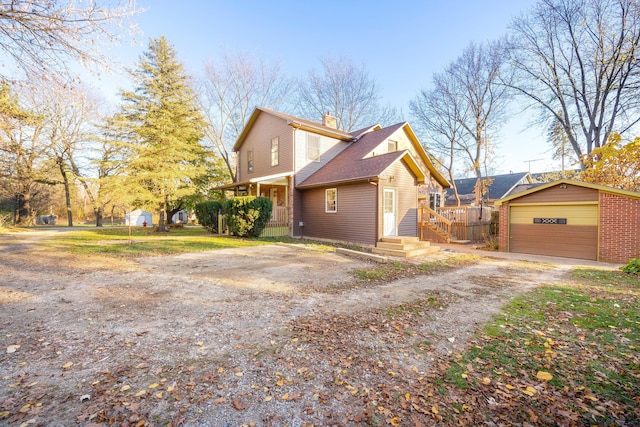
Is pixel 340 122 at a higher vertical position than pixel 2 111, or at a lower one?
higher

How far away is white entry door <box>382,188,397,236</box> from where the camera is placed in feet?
Result: 39.3

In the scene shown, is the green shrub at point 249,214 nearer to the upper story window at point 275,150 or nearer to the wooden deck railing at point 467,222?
the upper story window at point 275,150

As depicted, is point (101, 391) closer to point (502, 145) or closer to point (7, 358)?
point (7, 358)

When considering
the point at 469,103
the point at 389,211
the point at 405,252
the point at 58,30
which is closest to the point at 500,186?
the point at 469,103

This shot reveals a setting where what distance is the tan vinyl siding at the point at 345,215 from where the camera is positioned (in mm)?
11586

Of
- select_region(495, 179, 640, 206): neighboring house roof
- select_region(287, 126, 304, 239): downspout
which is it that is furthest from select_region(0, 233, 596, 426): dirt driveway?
select_region(287, 126, 304, 239): downspout

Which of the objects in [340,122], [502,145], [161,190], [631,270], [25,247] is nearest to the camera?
[631,270]

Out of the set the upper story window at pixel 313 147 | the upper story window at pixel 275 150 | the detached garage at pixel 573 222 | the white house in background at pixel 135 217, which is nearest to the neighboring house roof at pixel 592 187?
the detached garage at pixel 573 222

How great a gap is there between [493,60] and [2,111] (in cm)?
2974

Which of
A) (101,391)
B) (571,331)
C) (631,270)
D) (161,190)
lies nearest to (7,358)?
(101,391)

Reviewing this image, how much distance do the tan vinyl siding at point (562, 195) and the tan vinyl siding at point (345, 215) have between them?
6.22 metres

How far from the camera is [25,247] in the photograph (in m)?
10.0

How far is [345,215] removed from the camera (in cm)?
1263

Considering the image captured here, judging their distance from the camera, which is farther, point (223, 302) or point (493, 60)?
point (493, 60)
